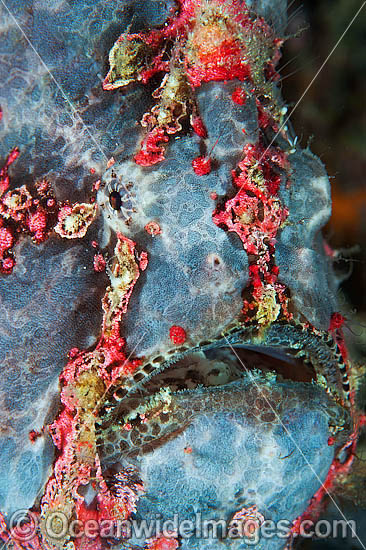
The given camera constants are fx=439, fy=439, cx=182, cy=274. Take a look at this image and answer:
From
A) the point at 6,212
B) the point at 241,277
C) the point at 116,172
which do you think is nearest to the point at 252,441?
the point at 241,277

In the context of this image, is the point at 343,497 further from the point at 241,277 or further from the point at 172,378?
the point at 241,277

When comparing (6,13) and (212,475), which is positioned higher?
(6,13)

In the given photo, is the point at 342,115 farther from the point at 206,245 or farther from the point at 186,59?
the point at 206,245

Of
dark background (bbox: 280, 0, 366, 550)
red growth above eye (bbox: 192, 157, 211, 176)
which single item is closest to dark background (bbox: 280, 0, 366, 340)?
dark background (bbox: 280, 0, 366, 550)

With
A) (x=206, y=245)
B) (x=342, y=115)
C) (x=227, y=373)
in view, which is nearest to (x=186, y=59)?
(x=206, y=245)

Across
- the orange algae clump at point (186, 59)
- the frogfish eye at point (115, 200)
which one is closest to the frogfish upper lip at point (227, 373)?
the frogfish eye at point (115, 200)

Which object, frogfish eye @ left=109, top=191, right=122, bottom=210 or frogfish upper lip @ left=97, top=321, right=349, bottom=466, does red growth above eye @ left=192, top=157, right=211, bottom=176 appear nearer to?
frogfish eye @ left=109, top=191, right=122, bottom=210
